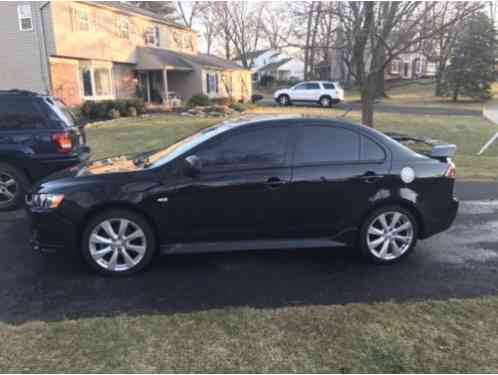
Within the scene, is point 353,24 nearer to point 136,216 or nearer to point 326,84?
point 136,216

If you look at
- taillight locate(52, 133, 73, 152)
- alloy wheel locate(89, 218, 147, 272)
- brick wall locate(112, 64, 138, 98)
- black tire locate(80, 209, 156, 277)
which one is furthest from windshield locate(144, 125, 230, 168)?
brick wall locate(112, 64, 138, 98)

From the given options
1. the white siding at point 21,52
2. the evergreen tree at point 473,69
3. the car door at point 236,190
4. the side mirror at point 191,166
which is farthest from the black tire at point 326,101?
the side mirror at point 191,166

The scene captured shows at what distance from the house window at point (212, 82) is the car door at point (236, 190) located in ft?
90.1

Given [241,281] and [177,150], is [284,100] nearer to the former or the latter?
[177,150]

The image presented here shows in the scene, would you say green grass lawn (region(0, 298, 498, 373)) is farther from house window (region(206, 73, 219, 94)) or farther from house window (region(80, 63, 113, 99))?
house window (region(206, 73, 219, 94))

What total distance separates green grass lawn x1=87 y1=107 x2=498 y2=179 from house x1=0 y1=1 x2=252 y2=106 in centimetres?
425

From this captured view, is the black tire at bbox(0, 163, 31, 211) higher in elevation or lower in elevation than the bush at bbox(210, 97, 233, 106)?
lower

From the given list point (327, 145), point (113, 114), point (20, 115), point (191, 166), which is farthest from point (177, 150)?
point (113, 114)

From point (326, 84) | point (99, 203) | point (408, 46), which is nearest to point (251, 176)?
point (99, 203)

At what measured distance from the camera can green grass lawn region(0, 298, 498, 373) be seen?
2.77 metres

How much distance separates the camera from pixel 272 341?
9.96 feet

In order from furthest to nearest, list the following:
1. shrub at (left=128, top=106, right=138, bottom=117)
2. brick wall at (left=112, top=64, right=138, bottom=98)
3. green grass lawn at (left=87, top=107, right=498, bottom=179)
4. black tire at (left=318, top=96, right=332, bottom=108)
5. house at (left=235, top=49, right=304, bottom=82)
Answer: house at (left=235, top=49, right=304, bottom=82) < black tire at (left=318, top=96, right=332, bottom=108) < brick wall at (left=112, top=64, right=138, bottom=98) < shrub at (left=128, top=106, right=138, bottom=117) < green grass lawn at (left=87, top=107, right=498, bottom=179)

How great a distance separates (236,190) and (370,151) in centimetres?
149

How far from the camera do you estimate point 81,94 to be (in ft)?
70.5
